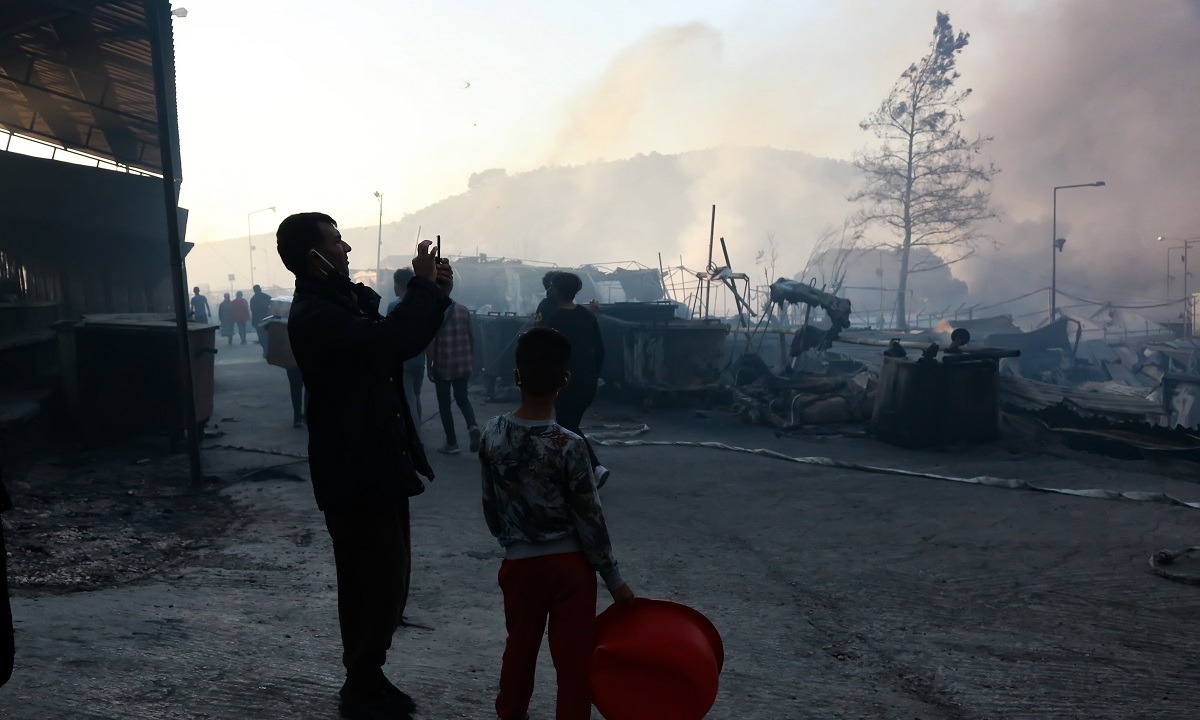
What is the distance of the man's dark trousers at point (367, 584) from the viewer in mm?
2596

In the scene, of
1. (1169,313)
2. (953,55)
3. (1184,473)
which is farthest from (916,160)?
(1184,473)

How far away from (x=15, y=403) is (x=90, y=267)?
10.7m

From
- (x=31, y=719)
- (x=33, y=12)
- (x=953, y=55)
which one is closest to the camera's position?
(x=31, y=719)

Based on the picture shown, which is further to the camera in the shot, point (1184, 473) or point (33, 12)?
point (33, 12)

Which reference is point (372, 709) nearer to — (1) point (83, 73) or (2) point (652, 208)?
(1) point (83, 73)

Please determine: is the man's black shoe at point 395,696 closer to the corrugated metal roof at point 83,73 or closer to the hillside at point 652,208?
the corrugated metal roof at point 83,73

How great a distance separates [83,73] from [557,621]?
12603mm

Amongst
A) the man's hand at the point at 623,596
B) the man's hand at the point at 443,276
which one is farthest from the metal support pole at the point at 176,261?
the man's hand at the point at 623,596

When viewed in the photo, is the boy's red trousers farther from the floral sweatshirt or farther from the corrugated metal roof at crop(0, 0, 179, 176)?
the corrugated metal roof at crop(0, 0, 179, 176)

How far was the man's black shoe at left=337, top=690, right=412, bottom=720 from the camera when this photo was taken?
265 cm

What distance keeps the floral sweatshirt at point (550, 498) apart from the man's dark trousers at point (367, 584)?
436 millimetres

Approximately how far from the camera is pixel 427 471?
9.42 feet

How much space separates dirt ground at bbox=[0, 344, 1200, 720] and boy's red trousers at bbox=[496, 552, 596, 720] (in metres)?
0.51

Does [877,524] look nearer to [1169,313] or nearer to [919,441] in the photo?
[919,441]
